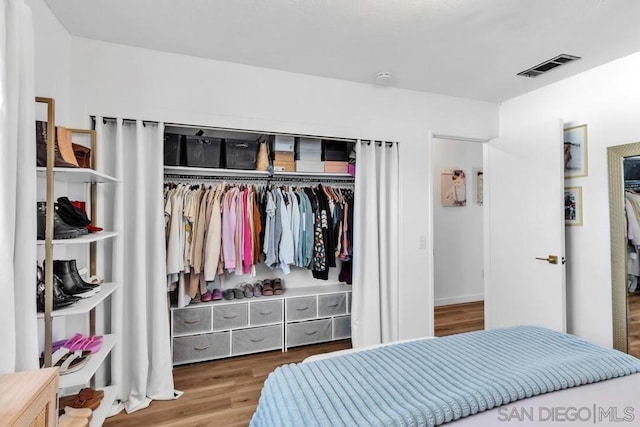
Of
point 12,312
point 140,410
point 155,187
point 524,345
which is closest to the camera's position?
point 12,312

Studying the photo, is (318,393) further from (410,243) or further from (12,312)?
(410,243)

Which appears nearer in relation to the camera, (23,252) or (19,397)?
(19,397)

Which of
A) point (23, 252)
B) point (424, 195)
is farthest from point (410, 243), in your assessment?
point (23, 252)

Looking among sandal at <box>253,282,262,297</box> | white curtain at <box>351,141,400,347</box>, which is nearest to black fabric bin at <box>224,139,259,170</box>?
white curtain at <box>351,141,400,347</box>

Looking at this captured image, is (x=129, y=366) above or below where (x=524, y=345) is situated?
below

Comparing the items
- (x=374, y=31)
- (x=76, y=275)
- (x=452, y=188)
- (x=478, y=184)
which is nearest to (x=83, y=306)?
(x=76, y=275)

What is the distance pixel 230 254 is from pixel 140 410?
1.13m

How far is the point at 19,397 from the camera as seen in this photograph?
2.91 ft

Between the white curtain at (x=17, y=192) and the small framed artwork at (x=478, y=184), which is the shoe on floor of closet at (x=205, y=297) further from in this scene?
the small framed artwork at (x=478, y=184)

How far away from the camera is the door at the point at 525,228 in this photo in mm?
2533

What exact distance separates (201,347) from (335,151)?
2012 mm

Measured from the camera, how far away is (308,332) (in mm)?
2945

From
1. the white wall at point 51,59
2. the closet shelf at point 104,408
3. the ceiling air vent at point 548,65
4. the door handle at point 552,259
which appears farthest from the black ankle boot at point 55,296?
the ceiling air vent at point 548,65

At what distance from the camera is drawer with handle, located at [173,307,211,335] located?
258 centimetres
